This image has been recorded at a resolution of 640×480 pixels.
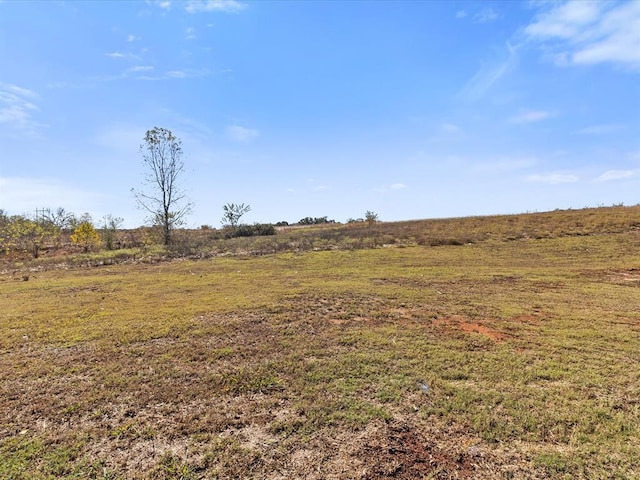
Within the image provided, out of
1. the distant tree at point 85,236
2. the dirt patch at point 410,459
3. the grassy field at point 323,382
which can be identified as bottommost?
the dirt patch at point 410,459

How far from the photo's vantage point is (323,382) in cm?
470

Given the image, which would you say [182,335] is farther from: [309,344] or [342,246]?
[342,246]

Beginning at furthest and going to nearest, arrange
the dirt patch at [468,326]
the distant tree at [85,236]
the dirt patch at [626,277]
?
the distant tree at [85,236], the dirt patch at [626,277], the dirt patch at [468,326]

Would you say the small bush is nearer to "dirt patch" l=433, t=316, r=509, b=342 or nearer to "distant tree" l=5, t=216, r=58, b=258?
"distant tree" l=5, t=216, r=58, b=258

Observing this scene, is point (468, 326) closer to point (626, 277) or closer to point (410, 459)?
point (410, 459)

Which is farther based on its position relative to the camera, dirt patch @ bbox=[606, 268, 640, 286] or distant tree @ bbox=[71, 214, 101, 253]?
distant tree @ bbox=[71, 214, 101, 253]

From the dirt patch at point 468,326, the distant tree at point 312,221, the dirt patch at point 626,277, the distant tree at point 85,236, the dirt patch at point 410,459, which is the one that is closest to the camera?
the dirt patch at point 410,459

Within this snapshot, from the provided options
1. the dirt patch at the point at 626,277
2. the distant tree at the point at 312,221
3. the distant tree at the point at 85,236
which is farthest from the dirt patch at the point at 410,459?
the distant tree at the point at 312,221

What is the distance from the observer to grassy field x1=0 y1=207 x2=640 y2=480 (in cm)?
325

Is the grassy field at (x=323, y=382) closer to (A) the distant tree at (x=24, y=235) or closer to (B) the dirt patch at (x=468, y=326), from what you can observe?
(B) the dirt patch at (x=468, y=326)

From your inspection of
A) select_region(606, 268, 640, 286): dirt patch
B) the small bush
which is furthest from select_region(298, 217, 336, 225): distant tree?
select_region(606, 268, 640, 286): dirt patch

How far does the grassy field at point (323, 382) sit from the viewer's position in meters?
3.25

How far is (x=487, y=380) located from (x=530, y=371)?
794mm

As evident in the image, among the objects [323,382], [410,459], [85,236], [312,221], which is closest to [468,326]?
[323,382]
